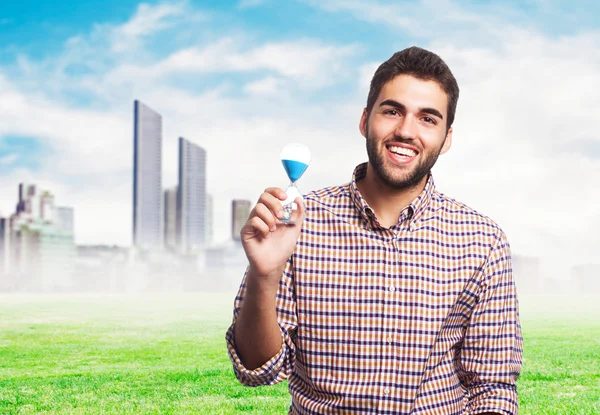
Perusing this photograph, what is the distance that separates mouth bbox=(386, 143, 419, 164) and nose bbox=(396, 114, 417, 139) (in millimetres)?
38

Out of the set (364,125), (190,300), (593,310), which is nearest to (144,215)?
(190,300)

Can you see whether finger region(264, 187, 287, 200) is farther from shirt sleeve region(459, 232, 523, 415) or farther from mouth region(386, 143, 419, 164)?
shirt sleeve region(459, 232, 523, 415)

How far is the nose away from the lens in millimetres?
2350

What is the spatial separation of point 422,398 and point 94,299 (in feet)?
73.8

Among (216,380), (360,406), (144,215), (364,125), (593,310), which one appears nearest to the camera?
(360,406)

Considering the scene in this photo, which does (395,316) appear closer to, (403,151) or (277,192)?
(403,151)

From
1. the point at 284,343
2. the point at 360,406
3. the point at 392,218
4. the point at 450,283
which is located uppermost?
the point at 392,218

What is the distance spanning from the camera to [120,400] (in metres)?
7.45

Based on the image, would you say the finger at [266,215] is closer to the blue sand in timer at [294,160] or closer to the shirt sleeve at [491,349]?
the blue sand in timer at [294,160]

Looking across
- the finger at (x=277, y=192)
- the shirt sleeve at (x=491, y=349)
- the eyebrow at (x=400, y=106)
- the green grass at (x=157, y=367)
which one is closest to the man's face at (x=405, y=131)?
the eyebrow at (x=400, y=106)

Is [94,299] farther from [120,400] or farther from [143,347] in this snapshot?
[120,400]

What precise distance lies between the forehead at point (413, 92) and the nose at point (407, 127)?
0.14ft

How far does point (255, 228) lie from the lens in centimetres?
196

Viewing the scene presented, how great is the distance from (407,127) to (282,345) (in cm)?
81
